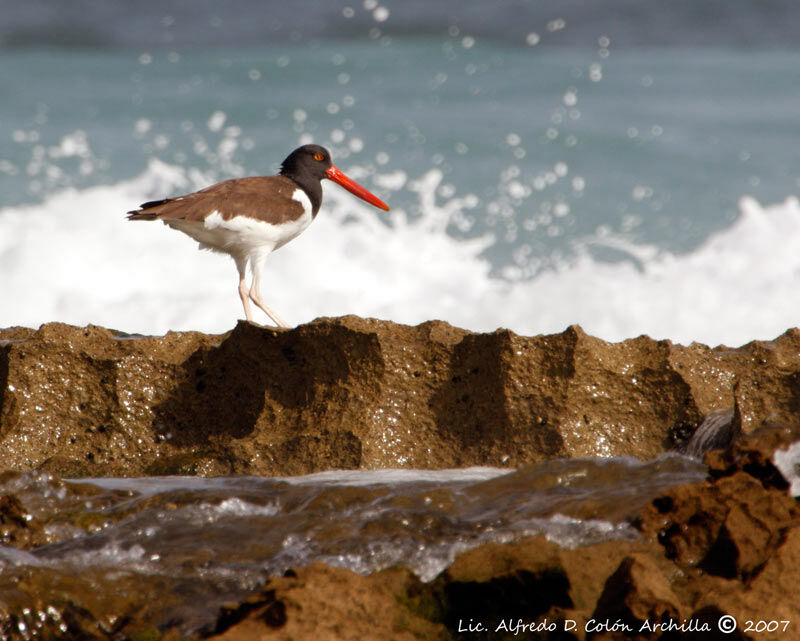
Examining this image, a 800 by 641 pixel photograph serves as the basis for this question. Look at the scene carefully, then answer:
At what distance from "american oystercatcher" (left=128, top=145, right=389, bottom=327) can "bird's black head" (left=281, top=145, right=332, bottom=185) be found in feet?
0.10

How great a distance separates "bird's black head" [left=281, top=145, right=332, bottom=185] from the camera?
7.95 metres

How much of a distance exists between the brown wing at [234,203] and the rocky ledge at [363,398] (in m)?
2.24

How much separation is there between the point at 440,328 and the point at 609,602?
77.3 inches

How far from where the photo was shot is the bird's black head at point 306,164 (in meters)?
7.95

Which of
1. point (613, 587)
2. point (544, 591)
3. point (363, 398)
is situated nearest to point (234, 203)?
point (363, 398)

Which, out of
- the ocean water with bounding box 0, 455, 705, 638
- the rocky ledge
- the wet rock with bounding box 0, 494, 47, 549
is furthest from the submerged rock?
the rocky ledge

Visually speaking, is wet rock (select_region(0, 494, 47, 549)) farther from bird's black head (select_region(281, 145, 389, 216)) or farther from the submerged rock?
bird's black head (select_region(281, 145, 389, 216))

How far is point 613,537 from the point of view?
2867 mm

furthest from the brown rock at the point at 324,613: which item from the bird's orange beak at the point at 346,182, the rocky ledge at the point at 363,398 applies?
the bird's orange beak at the point at 346,182

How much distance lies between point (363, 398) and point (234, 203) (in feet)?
9.85

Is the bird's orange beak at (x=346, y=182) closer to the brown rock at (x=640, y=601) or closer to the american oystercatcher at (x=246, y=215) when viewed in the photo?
the american oystercatcher at (x=246, y=215)

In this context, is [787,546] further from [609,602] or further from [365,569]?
[365,569]

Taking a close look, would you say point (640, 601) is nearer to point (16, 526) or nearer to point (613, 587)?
point (613, 587)

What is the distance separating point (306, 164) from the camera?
8.02 m
